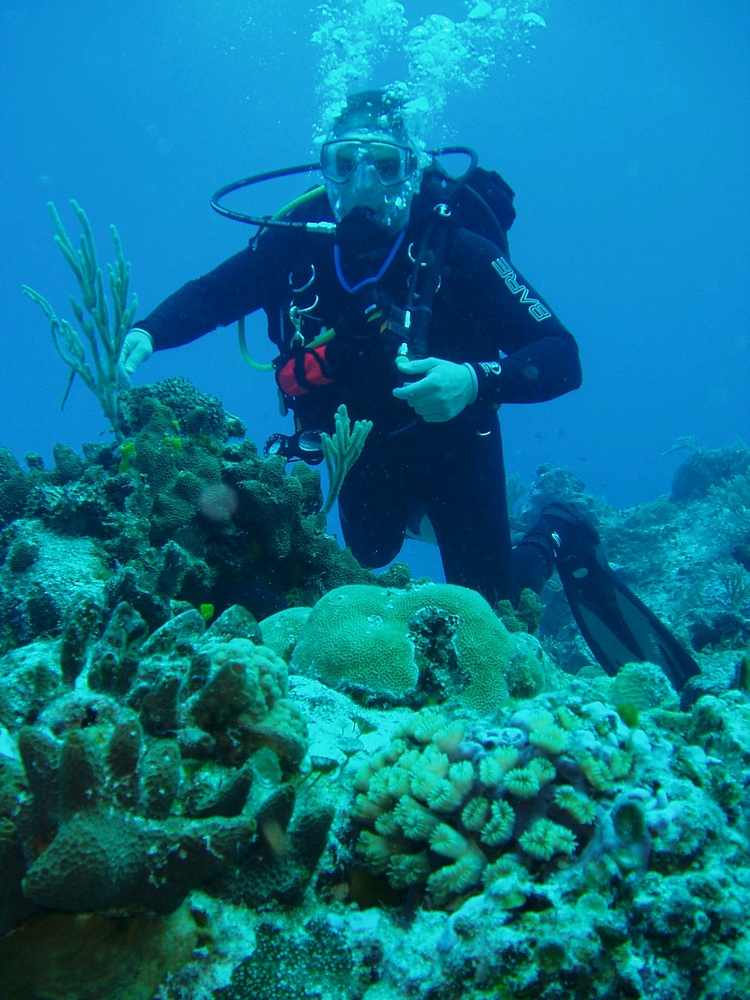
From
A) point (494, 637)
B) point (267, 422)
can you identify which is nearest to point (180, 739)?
point (494, 637)

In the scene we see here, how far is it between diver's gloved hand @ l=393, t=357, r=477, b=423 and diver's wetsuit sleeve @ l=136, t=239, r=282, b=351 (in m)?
2.26

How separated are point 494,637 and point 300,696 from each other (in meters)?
1.05

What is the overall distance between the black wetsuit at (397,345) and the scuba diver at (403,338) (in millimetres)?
13

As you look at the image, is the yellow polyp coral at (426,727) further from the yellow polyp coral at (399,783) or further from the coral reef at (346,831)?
the yellow polyp coral at (399,783)

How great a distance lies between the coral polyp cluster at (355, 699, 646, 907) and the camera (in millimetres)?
1351

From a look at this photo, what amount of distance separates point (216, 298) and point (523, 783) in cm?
524

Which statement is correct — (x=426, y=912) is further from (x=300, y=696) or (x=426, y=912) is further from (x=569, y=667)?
(x=569, y=667)

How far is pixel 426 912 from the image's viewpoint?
54.2 inches

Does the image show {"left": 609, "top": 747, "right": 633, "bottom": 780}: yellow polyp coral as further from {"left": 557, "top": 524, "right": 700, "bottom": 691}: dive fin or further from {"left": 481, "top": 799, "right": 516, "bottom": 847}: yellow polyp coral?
{"left": 557, "top": 524, "right": 700, "bottom": 691}: dive fin

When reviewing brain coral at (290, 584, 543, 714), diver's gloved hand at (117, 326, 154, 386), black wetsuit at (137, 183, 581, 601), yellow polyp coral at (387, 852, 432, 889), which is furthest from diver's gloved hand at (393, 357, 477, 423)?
yellow polyp coral at (387, 852, 432, 889)

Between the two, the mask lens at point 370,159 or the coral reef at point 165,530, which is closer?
the coral reef at point 165,530

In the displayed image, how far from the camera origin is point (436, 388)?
403cm

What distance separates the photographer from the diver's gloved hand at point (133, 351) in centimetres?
490

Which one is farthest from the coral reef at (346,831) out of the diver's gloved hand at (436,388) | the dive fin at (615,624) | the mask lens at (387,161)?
the mask lens at (387,161)
